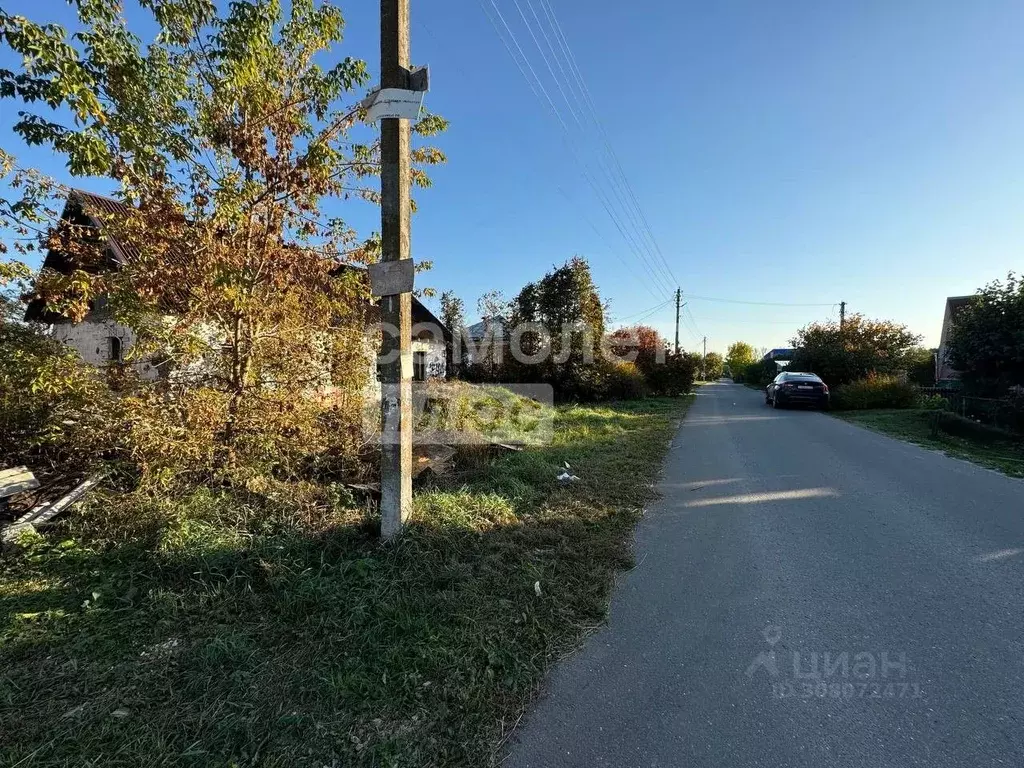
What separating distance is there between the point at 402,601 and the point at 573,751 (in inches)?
53.0

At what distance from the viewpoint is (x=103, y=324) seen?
552 centimetres

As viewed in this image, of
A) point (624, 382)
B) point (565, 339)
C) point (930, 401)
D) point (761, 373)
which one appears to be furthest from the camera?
point (761, 373)

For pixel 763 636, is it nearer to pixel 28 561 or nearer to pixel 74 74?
pixel 28 561

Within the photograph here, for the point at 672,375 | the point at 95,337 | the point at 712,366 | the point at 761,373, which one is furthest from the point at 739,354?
the point at 95,337

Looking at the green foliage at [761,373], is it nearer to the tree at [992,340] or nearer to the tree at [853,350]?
A: the tree at [853,350]

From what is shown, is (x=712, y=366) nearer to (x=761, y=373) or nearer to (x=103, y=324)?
(x=761, y=373)

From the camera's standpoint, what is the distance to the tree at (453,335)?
22500 millimetres

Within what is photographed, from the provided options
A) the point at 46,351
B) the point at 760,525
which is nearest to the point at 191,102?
the point at 46,351

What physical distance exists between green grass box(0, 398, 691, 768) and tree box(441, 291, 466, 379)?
12.4 m

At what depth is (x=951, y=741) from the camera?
191cm

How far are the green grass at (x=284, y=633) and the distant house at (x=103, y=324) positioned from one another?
80.3 inches

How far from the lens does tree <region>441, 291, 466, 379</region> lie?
2250 cm

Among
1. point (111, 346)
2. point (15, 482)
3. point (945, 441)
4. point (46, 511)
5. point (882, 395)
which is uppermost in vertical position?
point (111, 346)

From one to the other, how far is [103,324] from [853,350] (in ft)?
76.0
